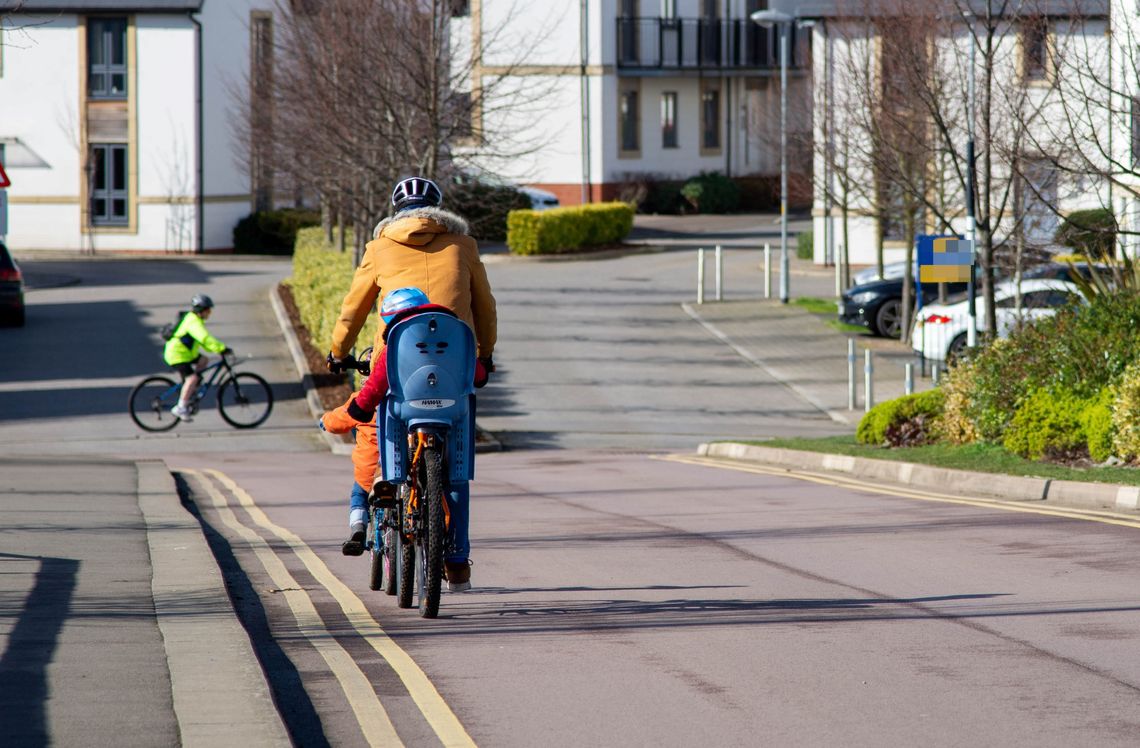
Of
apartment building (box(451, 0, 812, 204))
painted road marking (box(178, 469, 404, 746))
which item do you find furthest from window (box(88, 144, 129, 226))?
painted road marking (box(178, 469, 404, 746))

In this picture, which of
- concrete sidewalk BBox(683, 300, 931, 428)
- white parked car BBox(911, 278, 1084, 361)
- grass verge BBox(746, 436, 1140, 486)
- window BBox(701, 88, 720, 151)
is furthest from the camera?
window BBox(701, 88, 720, 151)

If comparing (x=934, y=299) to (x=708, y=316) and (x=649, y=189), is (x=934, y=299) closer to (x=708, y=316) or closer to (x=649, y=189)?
(x=708, y=316)

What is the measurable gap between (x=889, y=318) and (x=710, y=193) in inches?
1217

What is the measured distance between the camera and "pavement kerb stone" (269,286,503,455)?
19594 millimetres

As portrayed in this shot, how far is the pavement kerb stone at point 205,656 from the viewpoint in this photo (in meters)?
5.30

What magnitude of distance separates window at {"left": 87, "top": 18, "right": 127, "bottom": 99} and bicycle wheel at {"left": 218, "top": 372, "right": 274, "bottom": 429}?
2916cm

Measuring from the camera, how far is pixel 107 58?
4828 centimetres

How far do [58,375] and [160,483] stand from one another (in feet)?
39.4

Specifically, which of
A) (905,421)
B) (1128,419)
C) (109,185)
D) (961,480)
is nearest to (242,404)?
(905,421)

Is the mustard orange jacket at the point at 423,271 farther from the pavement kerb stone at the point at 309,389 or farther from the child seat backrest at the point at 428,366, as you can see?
the pavement kerb stone at the point at 309,389

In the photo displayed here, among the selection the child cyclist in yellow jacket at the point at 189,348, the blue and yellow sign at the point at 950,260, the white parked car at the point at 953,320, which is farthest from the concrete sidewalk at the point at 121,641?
the white parked car at the point at 953,320

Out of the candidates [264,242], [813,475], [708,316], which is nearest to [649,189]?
[264,242]

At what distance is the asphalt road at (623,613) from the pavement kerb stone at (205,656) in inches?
4.1

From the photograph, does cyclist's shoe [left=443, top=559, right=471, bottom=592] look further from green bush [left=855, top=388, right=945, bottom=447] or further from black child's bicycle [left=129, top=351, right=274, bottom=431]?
black child's bicycle [left=129, top=351, right=274, bottom=431]
